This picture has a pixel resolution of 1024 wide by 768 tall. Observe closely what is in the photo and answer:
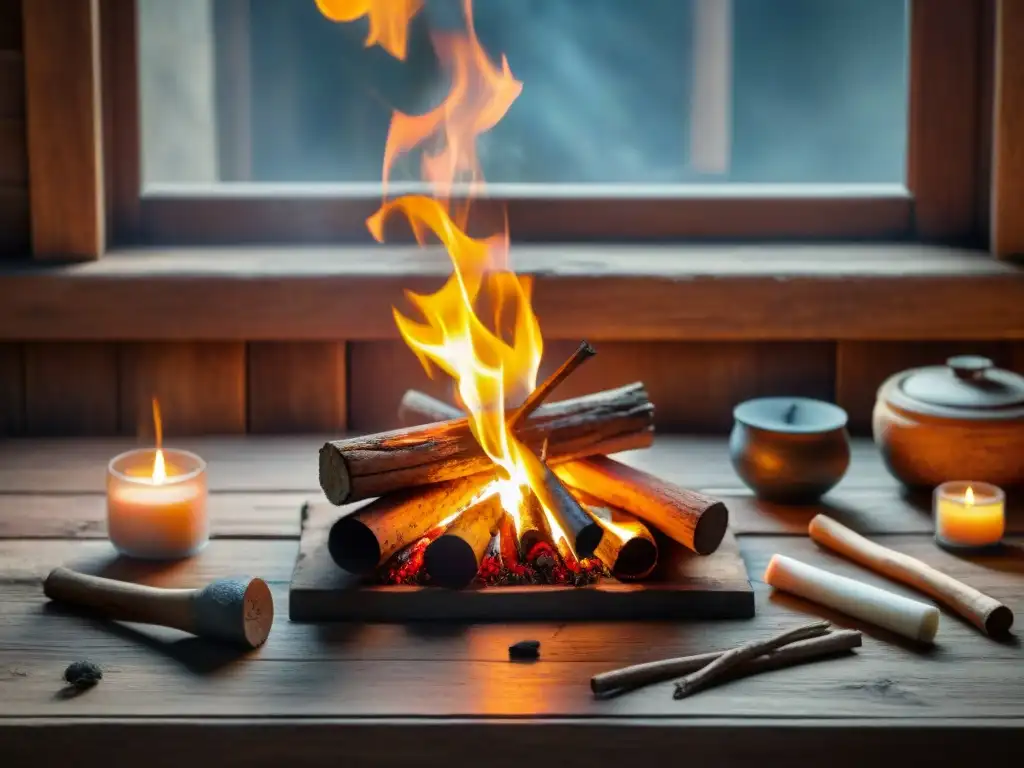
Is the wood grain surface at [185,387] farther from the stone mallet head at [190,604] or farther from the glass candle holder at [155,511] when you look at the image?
the stone mallet head at [190,604]

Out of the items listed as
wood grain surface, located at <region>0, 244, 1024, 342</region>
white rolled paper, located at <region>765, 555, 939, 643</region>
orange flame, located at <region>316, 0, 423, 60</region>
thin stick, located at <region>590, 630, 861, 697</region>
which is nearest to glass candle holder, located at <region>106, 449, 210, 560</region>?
wood grain surface, located at <region>0, 244, 1024, 342</region>

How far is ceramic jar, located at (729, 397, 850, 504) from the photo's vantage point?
66.2 inches

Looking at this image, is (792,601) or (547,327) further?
(547,327)

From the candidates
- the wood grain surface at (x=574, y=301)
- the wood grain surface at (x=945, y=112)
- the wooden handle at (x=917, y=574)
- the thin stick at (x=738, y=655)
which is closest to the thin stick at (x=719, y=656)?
the thin stick at (x=738, y=655)

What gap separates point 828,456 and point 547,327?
49 centimetres

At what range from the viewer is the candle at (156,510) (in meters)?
1.52

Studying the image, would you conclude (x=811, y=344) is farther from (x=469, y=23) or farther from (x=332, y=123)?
(x=332, y=123)

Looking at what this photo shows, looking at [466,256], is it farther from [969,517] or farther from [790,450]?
[969,517]

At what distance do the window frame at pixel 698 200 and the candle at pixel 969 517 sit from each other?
0.69 m

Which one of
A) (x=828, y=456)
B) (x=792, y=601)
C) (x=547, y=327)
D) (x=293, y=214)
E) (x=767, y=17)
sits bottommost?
(x=792, y=601)

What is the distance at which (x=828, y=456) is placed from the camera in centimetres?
169

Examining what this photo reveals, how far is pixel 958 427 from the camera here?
1.70m

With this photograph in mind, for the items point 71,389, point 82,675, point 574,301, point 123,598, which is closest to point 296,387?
point 71,389

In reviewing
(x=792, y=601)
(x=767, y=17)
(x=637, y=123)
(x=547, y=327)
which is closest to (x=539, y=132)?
(x=637, y=123)
